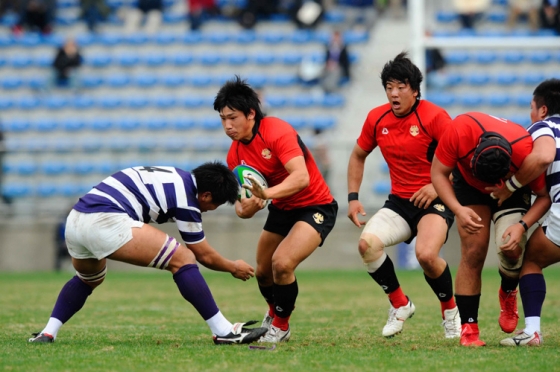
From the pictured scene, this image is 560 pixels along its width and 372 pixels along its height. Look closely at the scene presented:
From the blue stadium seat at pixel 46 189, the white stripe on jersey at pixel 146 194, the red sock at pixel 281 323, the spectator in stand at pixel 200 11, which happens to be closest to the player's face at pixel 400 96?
the red sock at pixel 281 323

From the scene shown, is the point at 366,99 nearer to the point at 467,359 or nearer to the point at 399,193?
the point at 399,193

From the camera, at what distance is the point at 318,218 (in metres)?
8.05

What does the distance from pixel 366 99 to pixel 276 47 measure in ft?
9.45

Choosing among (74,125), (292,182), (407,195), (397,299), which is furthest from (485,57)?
(292,182)

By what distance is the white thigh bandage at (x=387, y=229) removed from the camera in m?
7.96

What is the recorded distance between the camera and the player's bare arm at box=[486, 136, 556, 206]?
6.74m

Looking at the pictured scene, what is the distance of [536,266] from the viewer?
7.18 meters

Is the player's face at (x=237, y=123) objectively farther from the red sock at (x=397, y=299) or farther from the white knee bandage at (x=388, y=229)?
the red sock at (x=397, y=299)

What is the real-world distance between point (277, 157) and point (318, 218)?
2.23ft

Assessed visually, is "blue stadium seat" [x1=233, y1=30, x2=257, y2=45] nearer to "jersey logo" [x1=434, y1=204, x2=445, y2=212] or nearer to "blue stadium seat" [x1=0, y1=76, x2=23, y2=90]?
"blue stadium seat" [x1=0, y1=76, x2=23, y2=90]

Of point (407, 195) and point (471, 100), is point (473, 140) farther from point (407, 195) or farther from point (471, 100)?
point (471, 100)

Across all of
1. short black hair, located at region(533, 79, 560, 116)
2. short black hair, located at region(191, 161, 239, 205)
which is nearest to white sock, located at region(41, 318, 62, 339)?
short black hair, located at region(191, 161, 239, 205)

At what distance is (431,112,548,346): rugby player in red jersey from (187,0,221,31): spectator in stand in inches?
627

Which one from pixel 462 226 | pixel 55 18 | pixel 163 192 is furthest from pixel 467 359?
pixel 55 18
